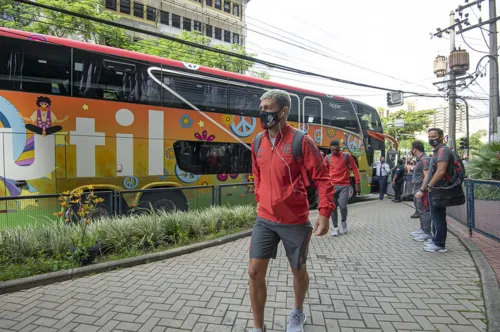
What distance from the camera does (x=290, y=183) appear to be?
2.38 metres

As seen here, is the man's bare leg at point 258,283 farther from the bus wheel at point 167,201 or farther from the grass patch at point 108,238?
the bus wheel at point 167,201

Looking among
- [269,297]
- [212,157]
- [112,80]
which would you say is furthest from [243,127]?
[269,297]

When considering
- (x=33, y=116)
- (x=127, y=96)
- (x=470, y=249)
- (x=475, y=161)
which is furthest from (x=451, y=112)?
(x=33, y=116)

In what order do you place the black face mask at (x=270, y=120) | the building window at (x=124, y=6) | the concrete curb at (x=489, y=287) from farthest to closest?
1. the building window at (x=124, y=6)
2. the concrete curb at (x=489, y=287)
3. the black face mask at (x=270, y=120)

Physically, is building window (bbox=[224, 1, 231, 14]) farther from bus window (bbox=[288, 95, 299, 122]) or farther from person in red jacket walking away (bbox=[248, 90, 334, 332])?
person in red jacket walking away (bbox=[248, 90, 334, 332])

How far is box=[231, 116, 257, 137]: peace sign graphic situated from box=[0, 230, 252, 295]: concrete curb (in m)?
Result: 3.94

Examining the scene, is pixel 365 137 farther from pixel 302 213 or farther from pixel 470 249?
pixel 302 213

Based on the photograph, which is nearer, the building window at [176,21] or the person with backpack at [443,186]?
the person with backpack at [443,186]

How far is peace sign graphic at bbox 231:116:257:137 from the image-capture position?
8547 mm

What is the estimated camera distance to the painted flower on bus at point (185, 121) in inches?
292

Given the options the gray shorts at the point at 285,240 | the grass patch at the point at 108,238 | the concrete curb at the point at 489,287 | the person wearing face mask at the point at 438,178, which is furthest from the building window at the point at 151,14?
the gray shorts at the point at 285,240

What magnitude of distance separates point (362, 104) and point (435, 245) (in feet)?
29.8

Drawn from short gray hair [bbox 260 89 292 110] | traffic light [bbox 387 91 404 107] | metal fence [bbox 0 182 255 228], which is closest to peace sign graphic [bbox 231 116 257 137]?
metal fence [bbox 0 182 255 228]

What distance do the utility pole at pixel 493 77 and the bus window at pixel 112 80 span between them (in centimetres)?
1380
